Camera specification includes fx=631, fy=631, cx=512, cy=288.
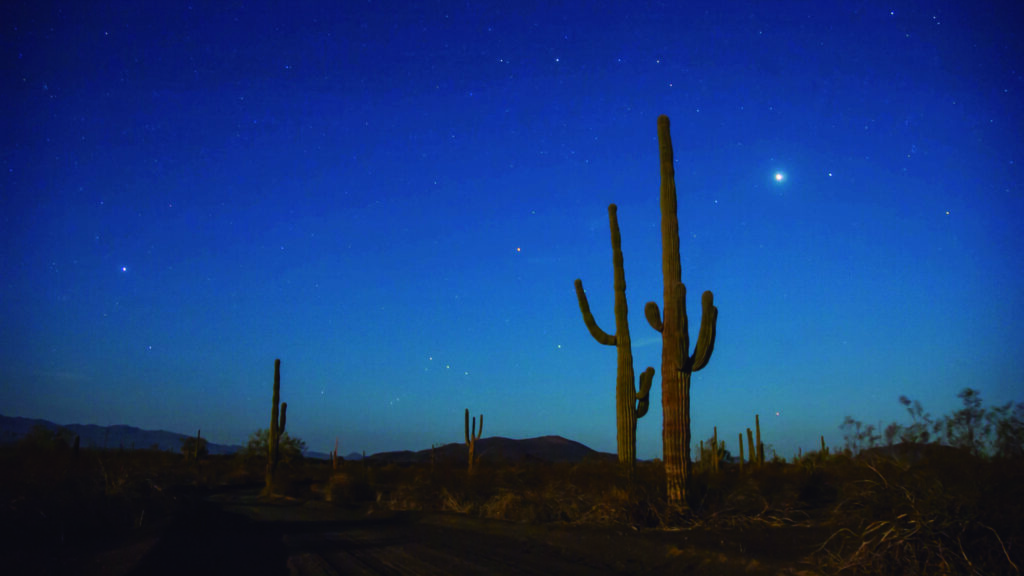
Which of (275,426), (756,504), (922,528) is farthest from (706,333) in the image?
(275,426)

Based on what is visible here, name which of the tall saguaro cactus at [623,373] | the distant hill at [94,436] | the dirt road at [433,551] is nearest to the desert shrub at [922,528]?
the dirt road at [433,551]

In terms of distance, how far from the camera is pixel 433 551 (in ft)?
36.5

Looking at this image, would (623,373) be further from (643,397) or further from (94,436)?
(94,436)

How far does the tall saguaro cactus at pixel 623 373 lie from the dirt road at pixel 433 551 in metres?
3.18

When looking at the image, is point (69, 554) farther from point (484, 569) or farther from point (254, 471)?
point (254, 471)

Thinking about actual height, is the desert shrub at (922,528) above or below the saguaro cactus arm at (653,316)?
below

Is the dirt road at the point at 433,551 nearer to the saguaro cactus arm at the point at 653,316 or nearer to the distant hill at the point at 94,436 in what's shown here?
the saguaro cactus arm at the point at 653,316

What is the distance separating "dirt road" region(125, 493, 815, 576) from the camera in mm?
9227

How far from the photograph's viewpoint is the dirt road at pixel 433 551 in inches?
363

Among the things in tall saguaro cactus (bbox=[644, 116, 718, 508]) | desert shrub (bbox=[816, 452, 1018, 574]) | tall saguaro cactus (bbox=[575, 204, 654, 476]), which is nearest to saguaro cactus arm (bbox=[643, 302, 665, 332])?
tall saguaro cactus (bbox=[644, 116, 718, 508])

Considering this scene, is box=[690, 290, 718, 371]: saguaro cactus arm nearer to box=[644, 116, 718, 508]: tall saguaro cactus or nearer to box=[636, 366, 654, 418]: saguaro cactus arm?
box=[644, 116, 718, 508]: tall saguaro cactus

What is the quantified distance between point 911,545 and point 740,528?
215 inches

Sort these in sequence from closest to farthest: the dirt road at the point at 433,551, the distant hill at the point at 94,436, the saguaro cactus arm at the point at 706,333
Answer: the dirt road at the point at 433,551, the saguaro cactus arm at the point at 706,333, the distant hill at the point at 94,436

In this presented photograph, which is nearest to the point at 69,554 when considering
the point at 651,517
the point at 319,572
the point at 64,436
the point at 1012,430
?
the point at 319,572
